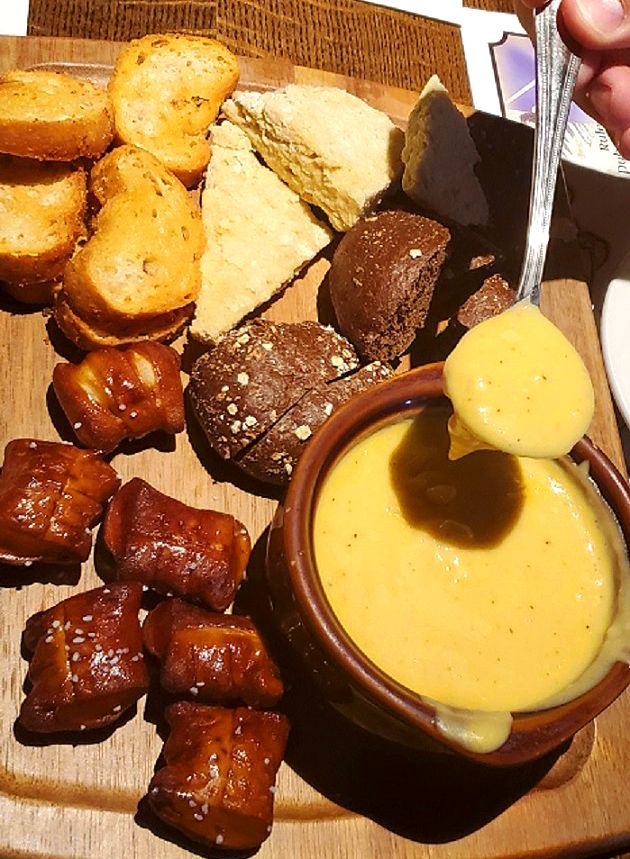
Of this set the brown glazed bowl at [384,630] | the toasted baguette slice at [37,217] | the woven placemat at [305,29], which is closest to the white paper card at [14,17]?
the woven placemat at [305,29]

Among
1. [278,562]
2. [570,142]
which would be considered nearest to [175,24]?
[570,142]

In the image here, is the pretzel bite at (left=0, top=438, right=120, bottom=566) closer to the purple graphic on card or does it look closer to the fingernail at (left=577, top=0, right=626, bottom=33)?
the fingernail at (left=577, top=0, right=626, bottom=33)

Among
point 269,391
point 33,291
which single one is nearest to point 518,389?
point 269,391

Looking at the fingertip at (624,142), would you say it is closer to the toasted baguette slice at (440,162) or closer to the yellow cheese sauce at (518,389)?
the toasted baguette slice at (440,162)

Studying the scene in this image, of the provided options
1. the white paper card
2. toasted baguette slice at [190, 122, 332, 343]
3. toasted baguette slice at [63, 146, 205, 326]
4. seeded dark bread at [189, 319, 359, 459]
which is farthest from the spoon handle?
the white paper card

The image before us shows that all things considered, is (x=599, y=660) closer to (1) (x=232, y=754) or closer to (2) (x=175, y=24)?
(1) (x=232, y=754)

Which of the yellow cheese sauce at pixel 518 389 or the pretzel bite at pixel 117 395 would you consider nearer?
the yellow cheese sauce at pixel 518 389
